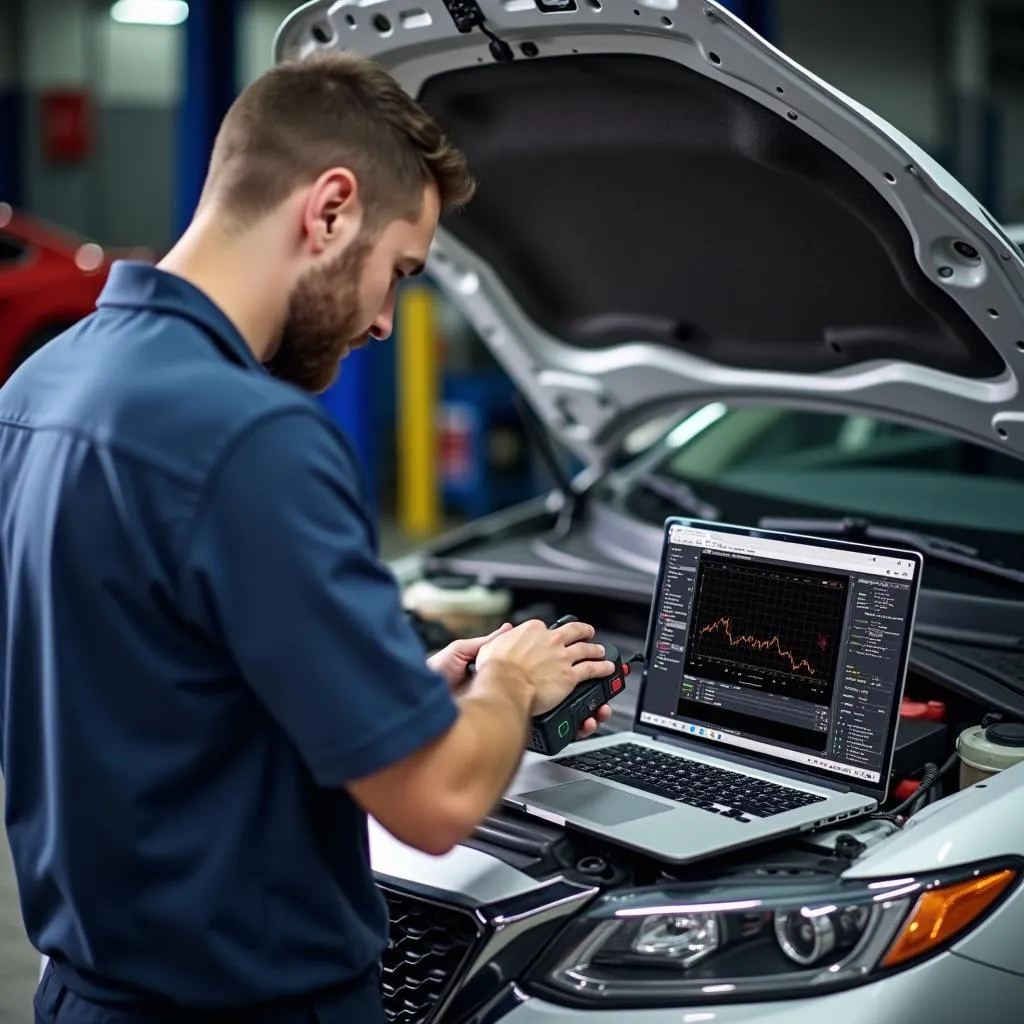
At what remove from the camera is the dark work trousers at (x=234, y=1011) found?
3.95 ft

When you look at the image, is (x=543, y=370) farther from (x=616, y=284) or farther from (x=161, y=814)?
(x=161, y=814)

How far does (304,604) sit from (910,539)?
4.41 feet

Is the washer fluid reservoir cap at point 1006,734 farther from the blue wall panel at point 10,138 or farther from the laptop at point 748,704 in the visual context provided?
the blue wall panel at point 10,138

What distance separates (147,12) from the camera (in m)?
12.1

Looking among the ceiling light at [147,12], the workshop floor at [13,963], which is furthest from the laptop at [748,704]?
the ceiling light at [147,12]

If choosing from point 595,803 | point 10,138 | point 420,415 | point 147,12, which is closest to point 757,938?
point 595,803

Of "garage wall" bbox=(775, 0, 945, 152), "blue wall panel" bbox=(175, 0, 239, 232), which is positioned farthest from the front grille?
"garage wall" bbox=(775, 0, 945, 152)

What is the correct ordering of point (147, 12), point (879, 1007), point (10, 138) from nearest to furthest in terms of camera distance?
point (879, 1007), point (10, 138), point (147, 12)

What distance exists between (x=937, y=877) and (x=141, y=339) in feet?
3.11

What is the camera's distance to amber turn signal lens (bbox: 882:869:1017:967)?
4.61 feet

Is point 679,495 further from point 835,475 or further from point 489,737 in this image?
point 489,737

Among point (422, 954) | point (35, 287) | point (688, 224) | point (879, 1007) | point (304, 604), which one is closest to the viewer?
point (304, 604)

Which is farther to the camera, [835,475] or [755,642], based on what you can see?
[835,475]

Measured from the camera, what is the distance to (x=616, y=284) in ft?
7.83
